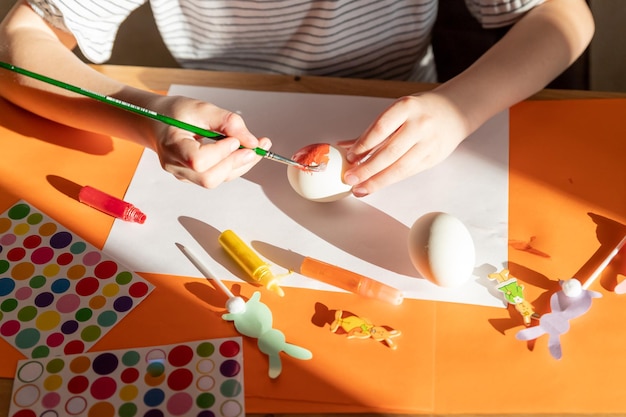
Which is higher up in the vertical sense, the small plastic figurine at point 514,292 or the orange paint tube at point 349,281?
the small plastic figurine at point 514,292

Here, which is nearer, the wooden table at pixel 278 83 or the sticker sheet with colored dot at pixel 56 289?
the sticker sheet with colored dot at pixel 56 289

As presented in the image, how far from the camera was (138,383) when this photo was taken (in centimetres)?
54

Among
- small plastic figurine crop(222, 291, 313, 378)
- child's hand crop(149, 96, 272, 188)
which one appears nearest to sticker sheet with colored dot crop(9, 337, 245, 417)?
small plastic figurine crop(222, 291, 313, 378)

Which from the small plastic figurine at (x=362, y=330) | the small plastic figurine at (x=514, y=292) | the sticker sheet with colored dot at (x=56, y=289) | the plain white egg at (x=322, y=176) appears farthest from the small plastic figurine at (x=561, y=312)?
the sticker sheet with colored dot at (x=56, y=289)

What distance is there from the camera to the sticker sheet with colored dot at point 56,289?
58 centimetres

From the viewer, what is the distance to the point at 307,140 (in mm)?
743

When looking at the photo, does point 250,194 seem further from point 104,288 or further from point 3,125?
point 3,125

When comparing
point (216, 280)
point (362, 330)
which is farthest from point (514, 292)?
point (216, 280)

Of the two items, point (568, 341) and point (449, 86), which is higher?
point (449, 86)

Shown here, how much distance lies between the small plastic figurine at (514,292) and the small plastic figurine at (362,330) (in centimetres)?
11

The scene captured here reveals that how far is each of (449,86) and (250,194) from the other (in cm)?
26

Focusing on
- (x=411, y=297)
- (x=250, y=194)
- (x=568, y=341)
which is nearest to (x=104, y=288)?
(x=250, y=194)

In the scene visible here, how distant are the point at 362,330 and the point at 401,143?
7.9 inches

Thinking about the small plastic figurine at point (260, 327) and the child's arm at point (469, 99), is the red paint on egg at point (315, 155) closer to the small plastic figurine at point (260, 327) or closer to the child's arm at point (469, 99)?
the child's arm at point (469, 99)
